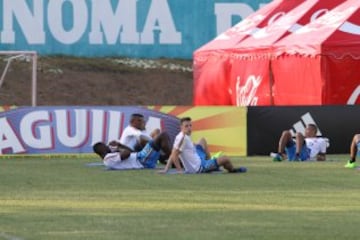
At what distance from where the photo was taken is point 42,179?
22.3 meters

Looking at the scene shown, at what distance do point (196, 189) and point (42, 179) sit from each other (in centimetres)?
371

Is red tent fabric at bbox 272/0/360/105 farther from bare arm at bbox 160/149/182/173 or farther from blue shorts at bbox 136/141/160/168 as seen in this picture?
bare arm at bbox 160/149/182/173

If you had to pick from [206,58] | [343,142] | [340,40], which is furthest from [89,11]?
[343,142]

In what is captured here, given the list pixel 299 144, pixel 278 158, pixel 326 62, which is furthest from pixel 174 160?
pixel 326 62

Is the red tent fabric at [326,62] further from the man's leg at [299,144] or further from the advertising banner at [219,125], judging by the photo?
the man's leg at [299,144]

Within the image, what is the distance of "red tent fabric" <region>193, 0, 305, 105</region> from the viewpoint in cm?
4009

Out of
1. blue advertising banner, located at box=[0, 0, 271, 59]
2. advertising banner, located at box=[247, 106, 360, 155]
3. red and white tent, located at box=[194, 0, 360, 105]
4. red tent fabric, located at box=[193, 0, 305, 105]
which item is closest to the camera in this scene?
advertising banner, located at box=[247, 106, 360, 155]

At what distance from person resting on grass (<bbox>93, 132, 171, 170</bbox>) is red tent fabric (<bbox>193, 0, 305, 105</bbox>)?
14874 mm

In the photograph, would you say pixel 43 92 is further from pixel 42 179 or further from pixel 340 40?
pixel 42 179

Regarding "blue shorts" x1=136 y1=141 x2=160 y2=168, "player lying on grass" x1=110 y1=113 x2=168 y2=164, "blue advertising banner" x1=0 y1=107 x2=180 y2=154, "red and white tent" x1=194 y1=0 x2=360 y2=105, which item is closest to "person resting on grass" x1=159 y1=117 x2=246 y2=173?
"blue shorts" x1=136 y1=141 x2=160 y2=168

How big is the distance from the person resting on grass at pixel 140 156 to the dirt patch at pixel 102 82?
25545mm

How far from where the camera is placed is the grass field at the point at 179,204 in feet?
44.3

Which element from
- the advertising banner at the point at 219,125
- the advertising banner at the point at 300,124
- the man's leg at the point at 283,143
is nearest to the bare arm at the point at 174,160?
the man's leg at the point at 283,143

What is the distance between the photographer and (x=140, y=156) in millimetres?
25000
